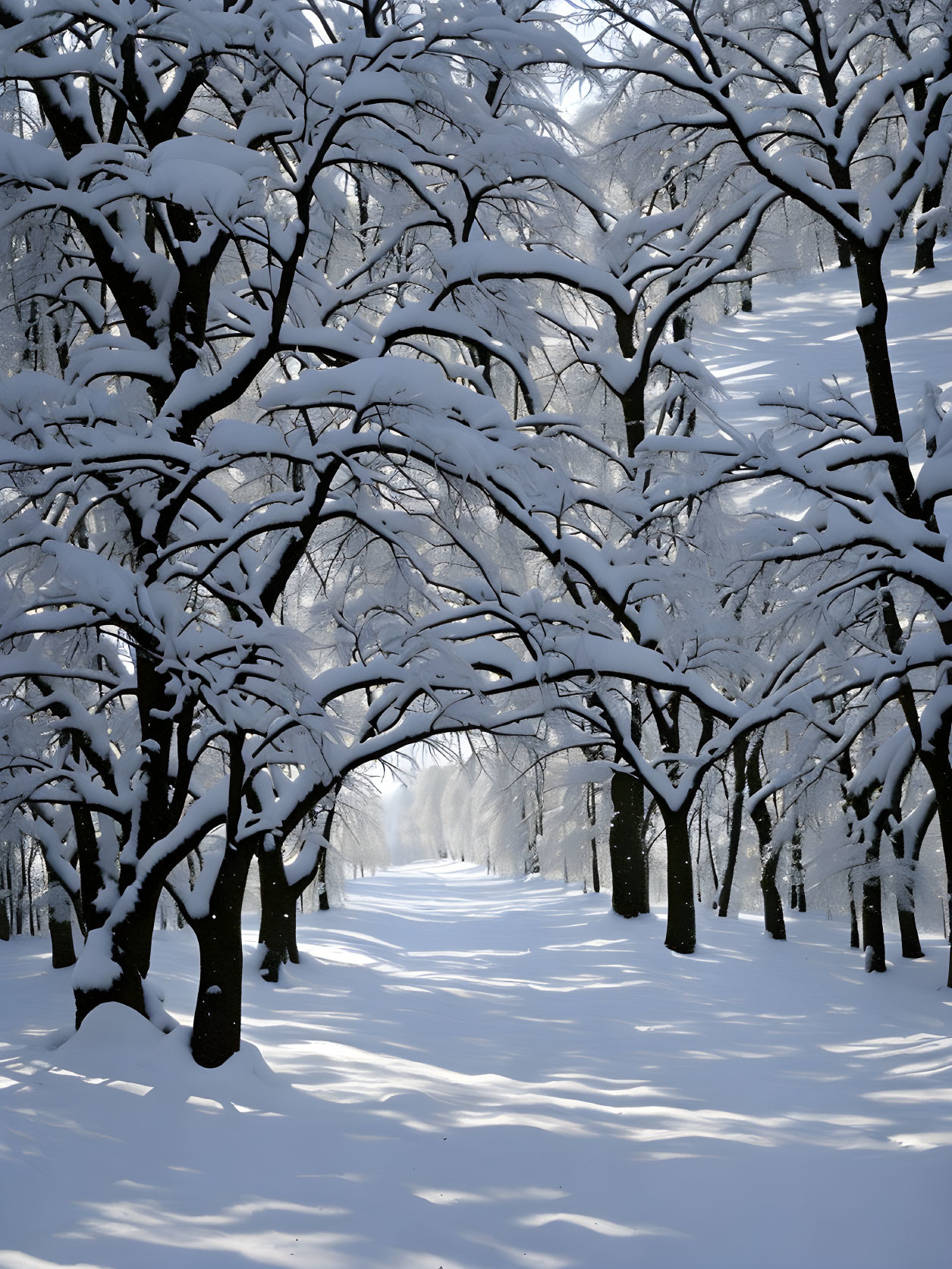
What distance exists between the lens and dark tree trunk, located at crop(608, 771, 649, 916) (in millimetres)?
14719

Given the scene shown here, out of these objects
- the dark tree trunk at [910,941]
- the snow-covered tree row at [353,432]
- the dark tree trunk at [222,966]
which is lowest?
the dark tree trunk at [910,941]

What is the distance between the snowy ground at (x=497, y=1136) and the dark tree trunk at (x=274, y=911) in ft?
4.17

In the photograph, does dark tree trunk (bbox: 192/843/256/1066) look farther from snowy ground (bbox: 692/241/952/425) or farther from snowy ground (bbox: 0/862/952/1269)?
snowy ground (bbox: 692/241/952/425)

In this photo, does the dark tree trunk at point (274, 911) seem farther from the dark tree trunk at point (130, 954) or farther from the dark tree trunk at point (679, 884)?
the dark tree trunk at point (679, 884)

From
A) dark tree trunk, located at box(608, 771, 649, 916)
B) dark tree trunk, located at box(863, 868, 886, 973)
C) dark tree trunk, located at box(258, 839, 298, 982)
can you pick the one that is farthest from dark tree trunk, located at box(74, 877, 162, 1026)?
dark tree trunk, located at box(608, 771, 649, 916)

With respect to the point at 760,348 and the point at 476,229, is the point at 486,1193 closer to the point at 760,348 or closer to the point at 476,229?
the point at 476,229

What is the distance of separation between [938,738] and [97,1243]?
24.3 feet

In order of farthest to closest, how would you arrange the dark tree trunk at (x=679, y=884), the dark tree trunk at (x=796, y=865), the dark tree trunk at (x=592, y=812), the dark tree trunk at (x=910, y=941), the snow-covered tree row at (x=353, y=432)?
the dark tree trunk at (x=592, y=812), the dark tree trunk at (x=796, y=865), the dark tree trunk at (x=910, y=941), the dark tree trunk at (x=679, y=884), the snow-covered tree row at (x=353, y=432)

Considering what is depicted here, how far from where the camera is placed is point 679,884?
1212cm

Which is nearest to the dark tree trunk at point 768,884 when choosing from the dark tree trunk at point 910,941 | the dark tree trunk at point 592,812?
Result: the dark tree trunk at point 910,941

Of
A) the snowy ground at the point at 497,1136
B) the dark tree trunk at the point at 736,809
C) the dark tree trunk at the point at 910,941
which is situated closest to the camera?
the snowy ground at the point at 497,1136

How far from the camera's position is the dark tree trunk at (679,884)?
462 inches

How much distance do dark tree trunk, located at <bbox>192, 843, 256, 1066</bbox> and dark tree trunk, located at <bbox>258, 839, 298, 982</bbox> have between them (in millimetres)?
4227

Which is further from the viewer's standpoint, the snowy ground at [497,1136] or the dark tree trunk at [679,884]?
the dark tree trunk at [679,884]
